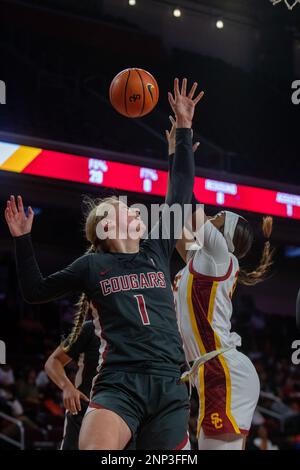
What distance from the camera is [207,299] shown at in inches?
136

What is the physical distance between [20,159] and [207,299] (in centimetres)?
490

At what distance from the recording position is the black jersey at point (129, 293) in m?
2.69

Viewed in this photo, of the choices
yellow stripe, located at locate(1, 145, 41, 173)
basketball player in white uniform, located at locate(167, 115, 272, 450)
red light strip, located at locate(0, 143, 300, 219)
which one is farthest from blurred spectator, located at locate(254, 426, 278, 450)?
basketball player in white uniform, located at locate(167, 115, 272, 450)

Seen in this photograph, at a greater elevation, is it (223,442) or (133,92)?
(133,92)

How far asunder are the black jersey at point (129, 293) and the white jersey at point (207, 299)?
52 centimetres

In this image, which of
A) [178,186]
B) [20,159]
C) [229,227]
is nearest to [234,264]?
[229,227]

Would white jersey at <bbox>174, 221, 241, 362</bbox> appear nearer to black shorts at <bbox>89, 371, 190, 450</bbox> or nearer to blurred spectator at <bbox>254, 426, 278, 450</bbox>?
black shorts at <bbox>89, 371, 190, 450</bbox>

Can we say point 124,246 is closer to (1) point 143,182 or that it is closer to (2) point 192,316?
(2) point 192,316

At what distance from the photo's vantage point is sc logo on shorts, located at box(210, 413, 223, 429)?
328 centimetres

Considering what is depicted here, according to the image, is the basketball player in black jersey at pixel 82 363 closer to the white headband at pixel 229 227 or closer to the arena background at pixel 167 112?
the white headband at pixel 229 227

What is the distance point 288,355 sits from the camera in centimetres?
1312

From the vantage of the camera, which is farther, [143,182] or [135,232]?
[143,182]
